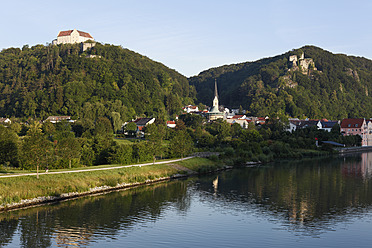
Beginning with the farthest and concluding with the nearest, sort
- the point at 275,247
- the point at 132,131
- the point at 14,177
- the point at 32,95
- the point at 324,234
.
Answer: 1. the point at 32,95
2. the point at 132,131
3. the point at 14,177
4. the point at 324,234
5. the point at 275,247

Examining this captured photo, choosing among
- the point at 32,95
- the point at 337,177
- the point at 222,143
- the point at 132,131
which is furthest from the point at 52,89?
the point at 337,177

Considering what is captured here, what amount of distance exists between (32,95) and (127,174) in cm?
11665

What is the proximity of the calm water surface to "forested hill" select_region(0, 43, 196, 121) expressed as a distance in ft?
294

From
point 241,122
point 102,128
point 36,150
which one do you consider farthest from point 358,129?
point 36,150

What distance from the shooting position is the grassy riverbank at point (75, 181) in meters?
39.7

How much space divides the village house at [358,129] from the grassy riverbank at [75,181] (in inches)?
3568

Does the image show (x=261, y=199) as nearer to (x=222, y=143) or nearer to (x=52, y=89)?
(x=222, y=143)

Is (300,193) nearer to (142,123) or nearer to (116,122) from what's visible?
(116,122)

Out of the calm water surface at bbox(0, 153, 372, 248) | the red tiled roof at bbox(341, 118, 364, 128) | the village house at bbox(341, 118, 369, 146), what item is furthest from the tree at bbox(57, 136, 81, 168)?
the red tiled roof at bbox(341, 118, 364, 128)

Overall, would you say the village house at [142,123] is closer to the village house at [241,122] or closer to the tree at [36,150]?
the village house at [241,122]

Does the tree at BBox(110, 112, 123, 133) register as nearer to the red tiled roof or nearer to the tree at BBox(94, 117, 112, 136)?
the tree at BBox(94, 117, 112, 136)

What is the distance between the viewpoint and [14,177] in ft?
140

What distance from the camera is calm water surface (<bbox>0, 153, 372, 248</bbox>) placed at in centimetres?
3036

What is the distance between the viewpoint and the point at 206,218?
123 feet
